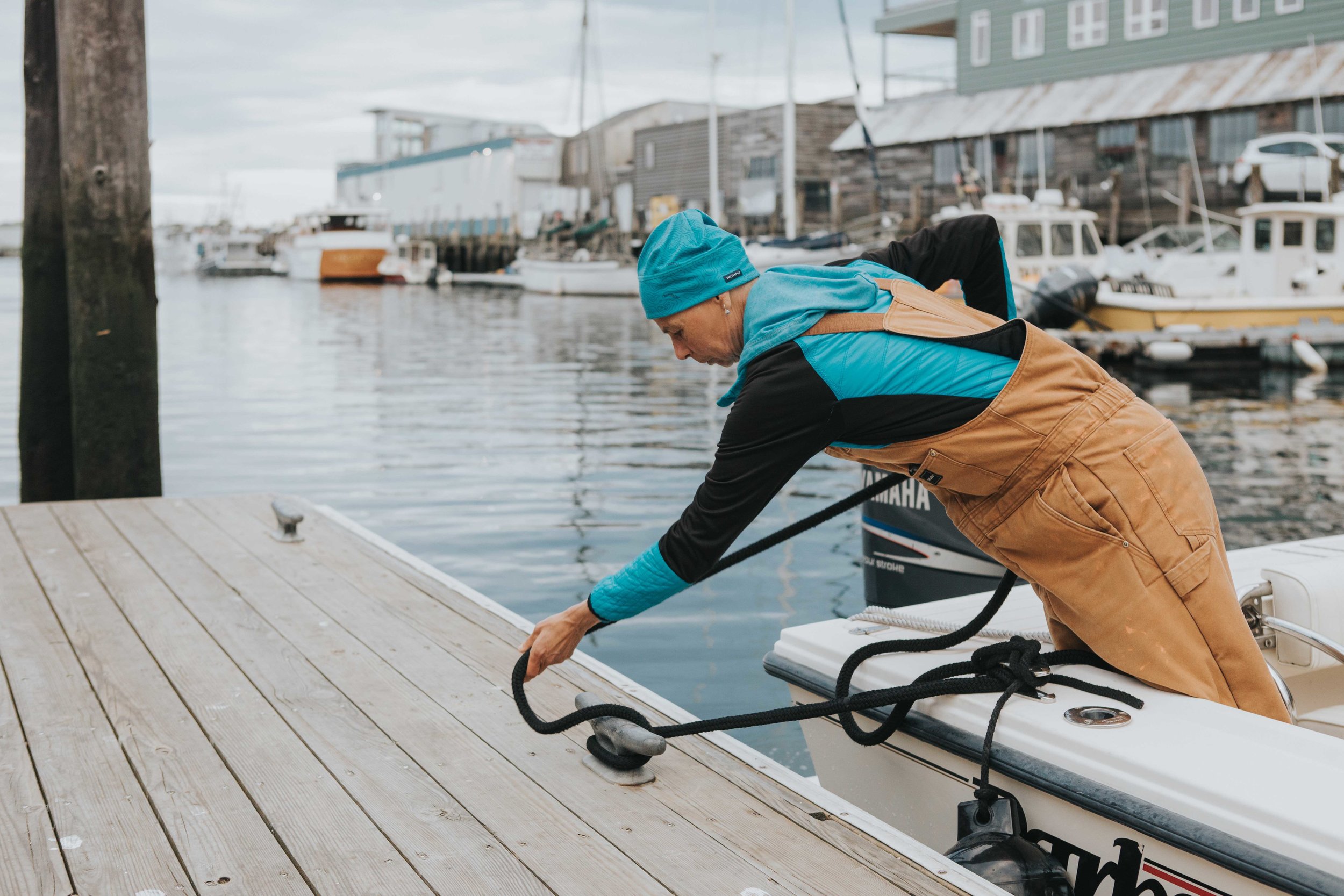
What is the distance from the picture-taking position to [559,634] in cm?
256

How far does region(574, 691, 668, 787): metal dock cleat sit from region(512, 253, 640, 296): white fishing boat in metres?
36.7

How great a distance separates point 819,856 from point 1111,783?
0.54 meters

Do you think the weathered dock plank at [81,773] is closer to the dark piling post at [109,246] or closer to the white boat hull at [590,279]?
the dark piling post at [109,246]

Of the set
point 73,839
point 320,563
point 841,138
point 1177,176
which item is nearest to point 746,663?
point 320,563

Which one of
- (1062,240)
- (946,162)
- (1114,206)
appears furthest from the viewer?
(946,162)

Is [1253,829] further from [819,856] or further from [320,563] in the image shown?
[320,563]

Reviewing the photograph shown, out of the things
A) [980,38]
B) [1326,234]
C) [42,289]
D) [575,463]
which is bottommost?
[575,463]

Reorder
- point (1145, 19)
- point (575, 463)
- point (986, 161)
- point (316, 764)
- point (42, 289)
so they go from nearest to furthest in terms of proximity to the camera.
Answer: point (316, 764) < point (42, 289) < point (575, 463) < point (1145, 19) < point (986, 161)

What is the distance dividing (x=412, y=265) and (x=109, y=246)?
47.9 m

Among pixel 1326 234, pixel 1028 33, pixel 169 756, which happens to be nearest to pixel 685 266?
pixel 169 756

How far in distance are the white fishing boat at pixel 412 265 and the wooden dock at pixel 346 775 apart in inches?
1928

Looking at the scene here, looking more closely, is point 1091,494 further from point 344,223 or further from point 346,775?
point 344,223

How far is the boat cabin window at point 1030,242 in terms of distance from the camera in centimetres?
2114

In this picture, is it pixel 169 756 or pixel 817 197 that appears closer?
pixel 169 756
